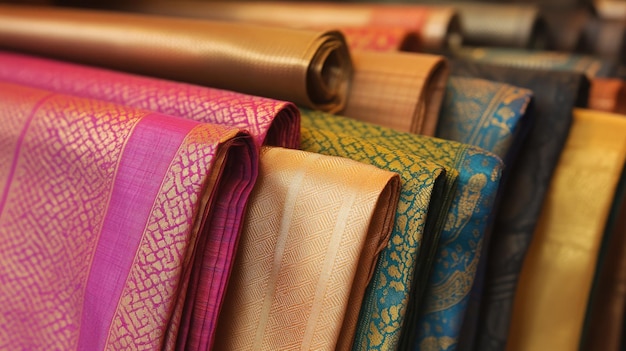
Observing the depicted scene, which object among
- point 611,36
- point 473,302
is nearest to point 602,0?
point 611,36

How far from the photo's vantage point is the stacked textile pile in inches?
20.4

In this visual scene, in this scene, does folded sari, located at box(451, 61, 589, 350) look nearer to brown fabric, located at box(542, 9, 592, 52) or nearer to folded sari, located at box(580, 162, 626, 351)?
folded sari, located at box(580, 162, 626, 351)

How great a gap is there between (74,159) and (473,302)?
0.47 metres

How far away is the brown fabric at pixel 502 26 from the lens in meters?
1.07

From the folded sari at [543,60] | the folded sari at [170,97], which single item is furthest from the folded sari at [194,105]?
the folded sari at [543,60]

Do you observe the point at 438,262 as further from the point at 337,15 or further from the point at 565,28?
the point at 565,28

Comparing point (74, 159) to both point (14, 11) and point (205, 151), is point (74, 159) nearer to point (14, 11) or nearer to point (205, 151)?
point (205, 151)

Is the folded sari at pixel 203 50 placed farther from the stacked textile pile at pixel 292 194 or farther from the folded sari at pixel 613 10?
the folded sari at pixel 613 10

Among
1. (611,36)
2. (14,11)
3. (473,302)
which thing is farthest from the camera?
(611,36)

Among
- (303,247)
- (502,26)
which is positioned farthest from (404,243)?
(502,26)

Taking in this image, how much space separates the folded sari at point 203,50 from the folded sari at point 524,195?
25 centimetres

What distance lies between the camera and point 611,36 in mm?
1089

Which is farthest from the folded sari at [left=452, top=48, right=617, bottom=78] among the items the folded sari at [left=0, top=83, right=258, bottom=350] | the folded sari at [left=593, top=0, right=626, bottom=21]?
the folded sari at [left=0, top=83, right=258, bottom=350]

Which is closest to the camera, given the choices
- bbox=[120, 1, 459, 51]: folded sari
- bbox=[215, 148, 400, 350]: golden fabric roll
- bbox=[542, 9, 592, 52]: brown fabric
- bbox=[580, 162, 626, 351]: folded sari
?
bbox=[215, 148, 400, 350]: golden fabric roll
